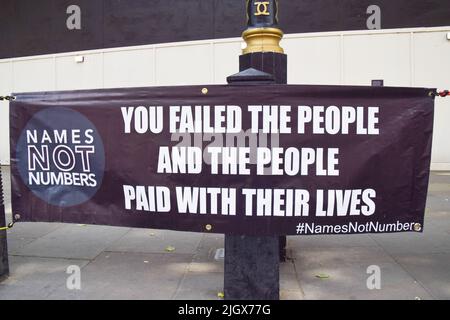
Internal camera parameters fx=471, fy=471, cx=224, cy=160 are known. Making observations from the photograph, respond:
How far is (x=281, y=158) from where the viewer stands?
3.57 metres

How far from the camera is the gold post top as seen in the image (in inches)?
162

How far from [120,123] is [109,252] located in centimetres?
235

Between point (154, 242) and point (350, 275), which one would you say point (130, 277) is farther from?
point (350, 275)

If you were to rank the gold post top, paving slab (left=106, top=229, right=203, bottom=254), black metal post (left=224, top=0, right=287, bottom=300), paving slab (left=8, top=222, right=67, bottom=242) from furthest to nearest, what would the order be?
paving slab (left=8, top=222, right=67, bottom=242)
paving slab (left=106, top=229, right=203, bottom=254)
the gold post top
black metal post (left=224, top=0, right=287, bottom=300)

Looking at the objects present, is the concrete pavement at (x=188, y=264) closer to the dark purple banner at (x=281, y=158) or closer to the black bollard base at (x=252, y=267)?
the black bollard base at (x=252, y=267)

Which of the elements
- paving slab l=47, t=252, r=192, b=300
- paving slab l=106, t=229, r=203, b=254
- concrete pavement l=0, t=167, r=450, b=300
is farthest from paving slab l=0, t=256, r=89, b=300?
paving slab l=106, t=229, r=203, b=254

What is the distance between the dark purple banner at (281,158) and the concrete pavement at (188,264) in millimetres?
956

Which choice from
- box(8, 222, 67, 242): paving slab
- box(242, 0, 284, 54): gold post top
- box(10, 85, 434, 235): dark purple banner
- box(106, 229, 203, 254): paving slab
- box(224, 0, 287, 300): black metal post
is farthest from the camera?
box(8, 222, 67, 242): paving slab

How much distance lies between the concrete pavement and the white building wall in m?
6.36

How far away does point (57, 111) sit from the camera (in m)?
4.01

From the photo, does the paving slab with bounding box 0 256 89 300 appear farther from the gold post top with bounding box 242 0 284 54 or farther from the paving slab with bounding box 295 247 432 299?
the gold post top with bounding box 242 0 284 54

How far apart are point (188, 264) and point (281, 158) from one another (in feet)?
6.97

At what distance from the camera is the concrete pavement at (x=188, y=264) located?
4301 mm

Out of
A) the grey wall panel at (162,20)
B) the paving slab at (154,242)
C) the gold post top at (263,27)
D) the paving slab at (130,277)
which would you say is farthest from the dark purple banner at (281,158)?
the grey wall panel at (162,20)
